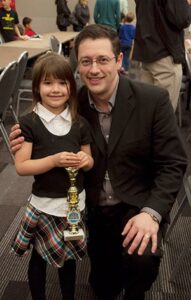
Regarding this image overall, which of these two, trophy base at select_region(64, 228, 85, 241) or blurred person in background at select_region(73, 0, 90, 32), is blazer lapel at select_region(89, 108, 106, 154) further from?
blurred person in background at select_region(73, 0, 90, 32)

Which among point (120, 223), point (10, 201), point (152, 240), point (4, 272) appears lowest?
point (10, 201)

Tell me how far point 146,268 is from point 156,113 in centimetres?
56

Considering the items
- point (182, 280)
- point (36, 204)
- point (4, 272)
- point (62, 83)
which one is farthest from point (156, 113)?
point (4, 272)

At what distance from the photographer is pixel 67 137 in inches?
52.5

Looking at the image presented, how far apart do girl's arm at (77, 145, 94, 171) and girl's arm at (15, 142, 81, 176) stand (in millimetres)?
23

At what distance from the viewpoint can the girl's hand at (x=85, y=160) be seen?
129cm

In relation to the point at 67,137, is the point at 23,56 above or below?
below

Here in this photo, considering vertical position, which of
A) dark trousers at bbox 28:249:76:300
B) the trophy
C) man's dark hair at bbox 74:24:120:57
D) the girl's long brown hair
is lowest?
dark trousers at bbox 28:249:76:300

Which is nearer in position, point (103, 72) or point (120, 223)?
point (103, 72)

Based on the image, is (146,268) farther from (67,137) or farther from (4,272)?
(4,272)

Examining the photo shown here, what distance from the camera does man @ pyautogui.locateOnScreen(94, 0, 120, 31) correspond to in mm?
6988

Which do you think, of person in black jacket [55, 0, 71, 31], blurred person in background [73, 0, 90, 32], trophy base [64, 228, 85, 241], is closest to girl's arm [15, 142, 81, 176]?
trophy base [64, 228, 85, 241]

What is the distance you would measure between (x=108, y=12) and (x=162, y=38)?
13.7 feet

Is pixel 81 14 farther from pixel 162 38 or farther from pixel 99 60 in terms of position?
pixel 99 60
